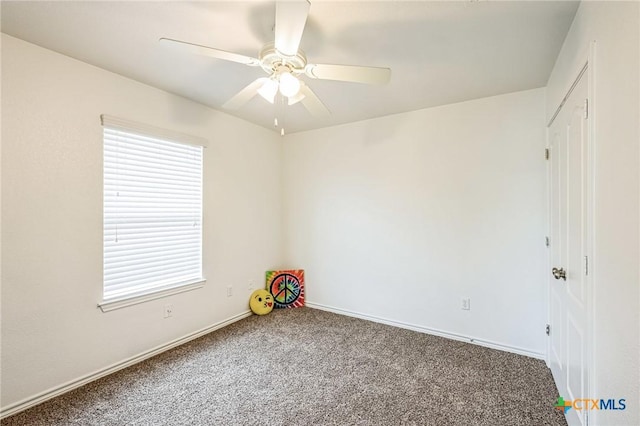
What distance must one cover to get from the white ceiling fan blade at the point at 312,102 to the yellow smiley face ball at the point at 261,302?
2.48 metres

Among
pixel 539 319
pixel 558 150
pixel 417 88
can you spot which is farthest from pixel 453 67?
pixel 539 319

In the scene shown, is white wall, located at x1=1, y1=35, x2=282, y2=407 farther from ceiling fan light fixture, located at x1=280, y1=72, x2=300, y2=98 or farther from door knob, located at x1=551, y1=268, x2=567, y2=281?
door knob, located at x1=551, y1=268, x2=567, y2=281

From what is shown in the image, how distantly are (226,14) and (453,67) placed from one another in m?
1.72

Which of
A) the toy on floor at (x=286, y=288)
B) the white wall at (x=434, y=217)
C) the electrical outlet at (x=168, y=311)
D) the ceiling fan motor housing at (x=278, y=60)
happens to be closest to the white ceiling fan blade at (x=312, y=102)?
the ceiling fan motor housing at (x=278, y=60)

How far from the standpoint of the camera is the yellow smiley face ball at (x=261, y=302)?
361 cm

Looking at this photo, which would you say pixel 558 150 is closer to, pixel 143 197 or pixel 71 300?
pixel 143 197

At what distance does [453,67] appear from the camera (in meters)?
Answer: 2.25

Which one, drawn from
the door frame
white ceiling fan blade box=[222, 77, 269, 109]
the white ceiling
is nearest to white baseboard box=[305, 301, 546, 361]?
the door frame

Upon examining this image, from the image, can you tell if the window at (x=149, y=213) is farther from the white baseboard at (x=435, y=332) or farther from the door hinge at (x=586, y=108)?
the door hinge at (x=586, y=108)

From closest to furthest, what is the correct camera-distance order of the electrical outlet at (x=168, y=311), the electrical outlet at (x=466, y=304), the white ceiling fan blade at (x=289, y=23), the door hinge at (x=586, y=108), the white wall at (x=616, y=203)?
the white wall at (x=616, y=203)
the white ceiling fan blade at (x=289, y=23)
the door hinge at (x=586, y=108)
the electrical outlet at (x=168, y=311)
the electrical outlet at (x=466, y=304)

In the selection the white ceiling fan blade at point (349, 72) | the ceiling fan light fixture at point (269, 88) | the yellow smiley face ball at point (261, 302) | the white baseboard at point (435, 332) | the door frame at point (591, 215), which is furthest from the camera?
the yellow smiley face ball at point (261, 302)

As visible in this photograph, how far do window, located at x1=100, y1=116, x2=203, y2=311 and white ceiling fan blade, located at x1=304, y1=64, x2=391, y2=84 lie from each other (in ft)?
5.91

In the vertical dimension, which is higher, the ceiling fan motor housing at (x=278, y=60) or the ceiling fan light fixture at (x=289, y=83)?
the ceiling fan motor housing at (x=278, y=60)

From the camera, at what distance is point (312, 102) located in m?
2.01
